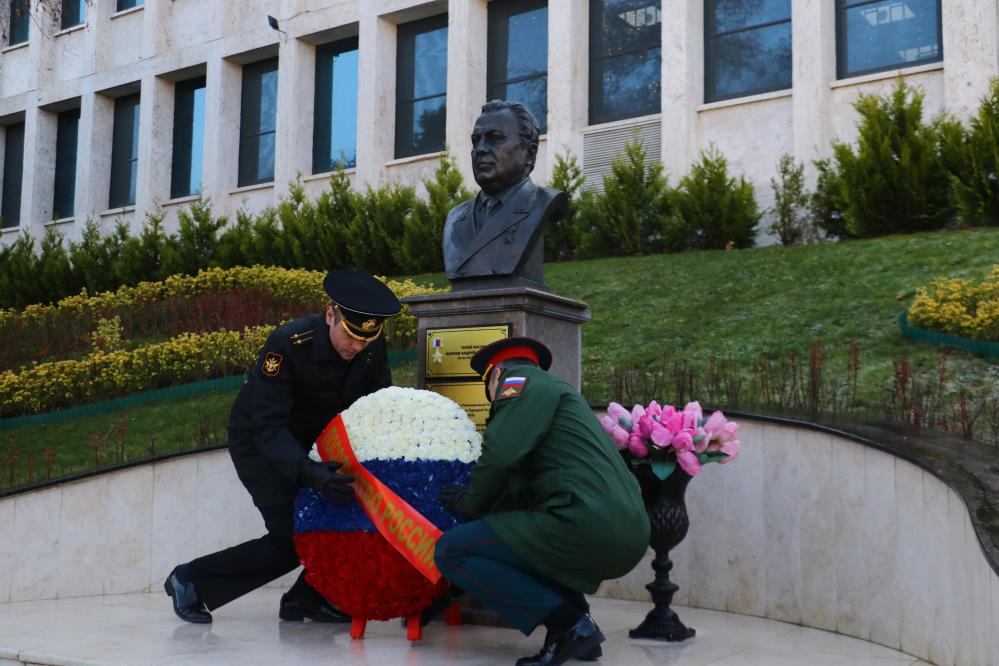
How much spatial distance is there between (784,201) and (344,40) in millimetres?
10894

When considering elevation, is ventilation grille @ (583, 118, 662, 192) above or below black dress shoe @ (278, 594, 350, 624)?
above

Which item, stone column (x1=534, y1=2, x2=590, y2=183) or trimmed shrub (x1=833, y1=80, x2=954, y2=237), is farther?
stone column (x1=534, y1=2, x2=590, y2=183)

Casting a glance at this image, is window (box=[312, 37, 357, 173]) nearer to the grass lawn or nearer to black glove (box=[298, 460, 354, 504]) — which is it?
the grass lawn

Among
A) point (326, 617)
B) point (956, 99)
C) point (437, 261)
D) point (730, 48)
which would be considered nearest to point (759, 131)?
point (730, 48)

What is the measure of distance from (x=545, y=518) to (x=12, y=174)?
88.0ft

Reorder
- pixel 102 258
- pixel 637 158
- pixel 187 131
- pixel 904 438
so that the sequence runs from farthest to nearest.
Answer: pixel 187 131, pixel 102 258, pixel 637 158, pixel 904 438

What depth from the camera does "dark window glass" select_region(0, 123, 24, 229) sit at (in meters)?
27.0

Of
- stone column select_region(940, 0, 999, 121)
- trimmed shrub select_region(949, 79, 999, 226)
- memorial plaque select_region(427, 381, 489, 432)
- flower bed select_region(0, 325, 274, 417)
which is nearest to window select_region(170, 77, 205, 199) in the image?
A: flower bed select_region(0, 325, 274, 417)

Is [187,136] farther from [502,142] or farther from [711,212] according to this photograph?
[502,142]

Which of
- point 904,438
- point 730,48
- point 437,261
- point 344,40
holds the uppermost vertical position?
point 344,40

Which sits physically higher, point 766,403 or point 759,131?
point 759,131

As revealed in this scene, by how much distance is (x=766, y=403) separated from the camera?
7.81 metres

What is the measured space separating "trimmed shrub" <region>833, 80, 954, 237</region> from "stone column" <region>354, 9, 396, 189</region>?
9.29 metres

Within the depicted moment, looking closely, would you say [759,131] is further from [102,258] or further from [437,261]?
[102,258]
